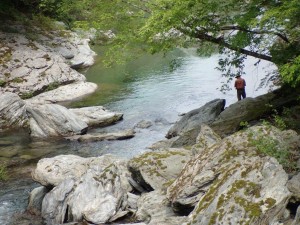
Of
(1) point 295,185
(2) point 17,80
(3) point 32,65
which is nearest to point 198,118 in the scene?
(1) point 295,185

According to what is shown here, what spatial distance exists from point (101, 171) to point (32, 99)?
18596 mm

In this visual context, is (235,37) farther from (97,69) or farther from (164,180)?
(97,69)

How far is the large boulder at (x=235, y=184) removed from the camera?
7.84 metres

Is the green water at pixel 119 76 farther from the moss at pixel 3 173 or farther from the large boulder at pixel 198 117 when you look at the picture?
the moss at pixel 3 173

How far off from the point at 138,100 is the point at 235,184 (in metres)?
21.2

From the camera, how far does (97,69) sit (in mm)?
39969

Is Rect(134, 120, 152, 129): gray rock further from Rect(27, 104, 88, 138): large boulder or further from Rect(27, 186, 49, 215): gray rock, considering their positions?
Rect(27, 186, 49, 215): gray rock

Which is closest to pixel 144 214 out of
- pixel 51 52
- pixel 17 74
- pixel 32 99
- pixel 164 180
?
pixel 164 180

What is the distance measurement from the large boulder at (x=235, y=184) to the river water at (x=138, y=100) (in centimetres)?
664

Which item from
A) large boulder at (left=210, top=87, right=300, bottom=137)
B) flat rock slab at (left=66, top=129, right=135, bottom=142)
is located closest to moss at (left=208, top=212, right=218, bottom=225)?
large boulder at (left=210, top=87, right=300, bottom=137)

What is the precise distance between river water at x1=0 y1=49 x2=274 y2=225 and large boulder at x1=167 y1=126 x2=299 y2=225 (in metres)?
6.64

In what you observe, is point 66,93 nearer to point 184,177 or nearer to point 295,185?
point 184,177

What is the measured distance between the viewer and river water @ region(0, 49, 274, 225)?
19578 mm

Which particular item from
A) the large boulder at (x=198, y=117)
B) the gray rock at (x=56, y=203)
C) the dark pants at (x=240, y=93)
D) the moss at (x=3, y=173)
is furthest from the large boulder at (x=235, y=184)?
the dark pants at (x=240, y=93)
